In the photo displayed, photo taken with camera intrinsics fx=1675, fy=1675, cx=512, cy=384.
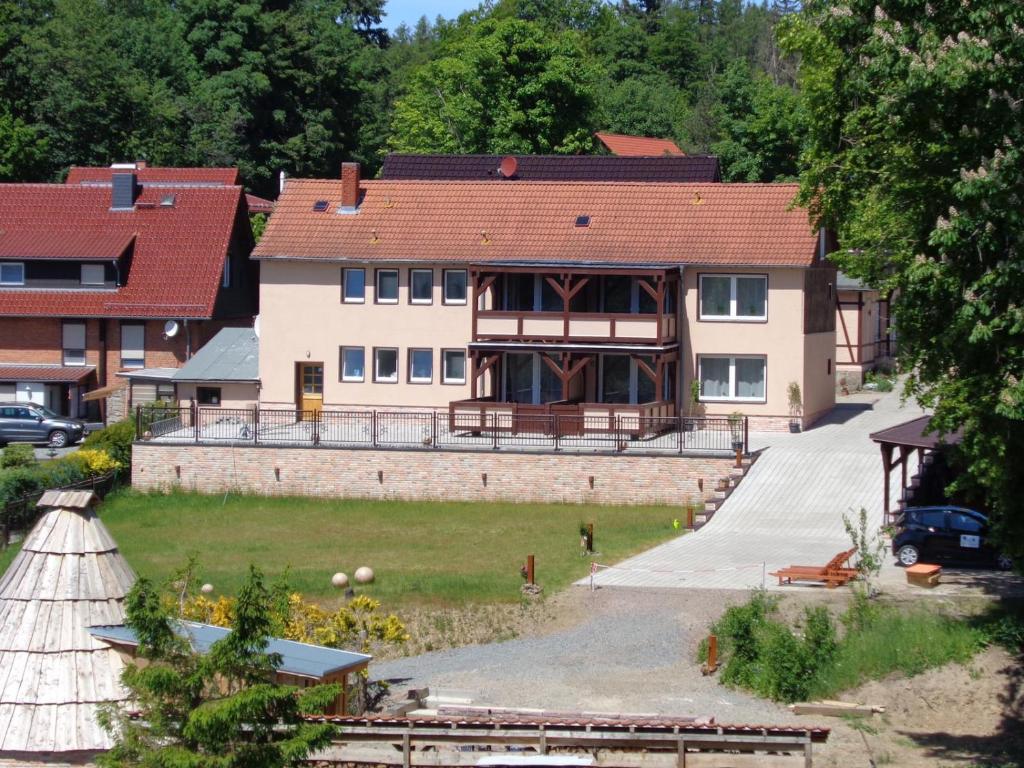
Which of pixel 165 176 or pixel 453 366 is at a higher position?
pixel 165 176

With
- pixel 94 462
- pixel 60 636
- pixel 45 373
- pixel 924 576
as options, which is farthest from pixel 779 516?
pixel 45 373

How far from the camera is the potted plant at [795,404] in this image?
142ft

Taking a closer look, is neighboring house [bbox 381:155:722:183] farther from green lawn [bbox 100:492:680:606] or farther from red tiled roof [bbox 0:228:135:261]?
green lawn [bbox 100:492:680:606]

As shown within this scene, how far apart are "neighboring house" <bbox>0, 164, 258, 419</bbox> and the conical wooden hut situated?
93.0 feet

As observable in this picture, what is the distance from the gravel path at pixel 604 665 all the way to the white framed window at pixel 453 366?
49.8 ft

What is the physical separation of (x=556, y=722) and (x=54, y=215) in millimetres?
36654

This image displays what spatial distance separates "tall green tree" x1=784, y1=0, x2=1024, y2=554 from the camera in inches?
834

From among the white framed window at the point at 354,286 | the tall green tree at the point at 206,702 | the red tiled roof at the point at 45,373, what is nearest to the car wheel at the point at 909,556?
the tall green tree at the point at 206,702

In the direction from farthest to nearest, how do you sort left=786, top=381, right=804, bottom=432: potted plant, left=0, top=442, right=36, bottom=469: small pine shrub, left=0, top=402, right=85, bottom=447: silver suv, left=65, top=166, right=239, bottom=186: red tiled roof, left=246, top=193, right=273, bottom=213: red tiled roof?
left=246, top=193, right=273, bottom=213: red tiled roof < left=65, top=166, right=239, bottom=186: red tiled roof < left=0, top=402, right=85, bottom=447: silver suv < left=786, top=381, right=804, bottom=432: potted plant < left=0, top=442, right=36, bottom=469: small pine shrub

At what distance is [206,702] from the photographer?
54.5 feet

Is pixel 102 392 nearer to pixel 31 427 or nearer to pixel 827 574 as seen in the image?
pixel 31 427

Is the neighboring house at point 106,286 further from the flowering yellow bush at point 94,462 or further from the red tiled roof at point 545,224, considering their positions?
the flowering yellow bush at point 94,462

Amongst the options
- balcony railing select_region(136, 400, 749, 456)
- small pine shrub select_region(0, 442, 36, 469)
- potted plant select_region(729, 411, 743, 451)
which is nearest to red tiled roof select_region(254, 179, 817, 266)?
balcony railing select_region(136, 400, 749, 456)

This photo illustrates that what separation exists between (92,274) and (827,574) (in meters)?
29.9
